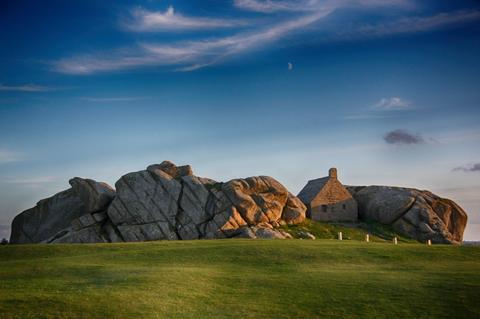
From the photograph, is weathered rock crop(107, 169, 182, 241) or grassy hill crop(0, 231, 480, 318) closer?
grassy hill crop(0, 231, 480, 318)

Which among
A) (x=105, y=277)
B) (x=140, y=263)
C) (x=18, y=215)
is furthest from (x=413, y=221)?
(x=18, y=215)

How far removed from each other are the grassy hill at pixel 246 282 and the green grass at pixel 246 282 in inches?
2.5

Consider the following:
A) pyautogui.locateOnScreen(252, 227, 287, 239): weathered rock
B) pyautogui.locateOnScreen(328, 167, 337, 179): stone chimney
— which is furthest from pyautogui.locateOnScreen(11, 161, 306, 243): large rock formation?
pyautogui.locateOnScreen(328, 167, 337, 179): stone chimney

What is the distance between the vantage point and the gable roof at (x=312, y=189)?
98688 millimetres

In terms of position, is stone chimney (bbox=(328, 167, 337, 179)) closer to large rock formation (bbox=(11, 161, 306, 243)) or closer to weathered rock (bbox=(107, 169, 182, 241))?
large rock formation (bbox=(11, 161, 306, 243))

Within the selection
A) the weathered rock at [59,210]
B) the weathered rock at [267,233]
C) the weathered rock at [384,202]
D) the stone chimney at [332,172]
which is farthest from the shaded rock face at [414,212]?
the weathered rock at [59,210]

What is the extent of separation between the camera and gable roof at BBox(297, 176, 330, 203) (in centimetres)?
9869

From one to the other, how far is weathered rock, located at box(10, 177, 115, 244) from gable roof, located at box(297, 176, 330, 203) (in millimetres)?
39344

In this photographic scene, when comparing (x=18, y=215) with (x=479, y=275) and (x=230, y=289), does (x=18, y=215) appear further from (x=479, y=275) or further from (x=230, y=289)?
(x=479, y=275)

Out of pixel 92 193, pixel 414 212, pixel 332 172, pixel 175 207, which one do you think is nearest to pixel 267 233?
pixel 175 207

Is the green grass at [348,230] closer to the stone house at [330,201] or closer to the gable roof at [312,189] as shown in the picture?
the stone house at [330,201]

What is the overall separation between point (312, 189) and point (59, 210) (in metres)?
53.1

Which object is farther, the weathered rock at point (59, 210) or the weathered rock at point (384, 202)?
the weathered rock at point (384, 202)

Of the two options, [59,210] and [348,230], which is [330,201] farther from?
[59,210]
